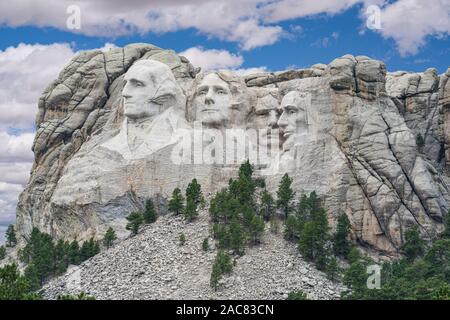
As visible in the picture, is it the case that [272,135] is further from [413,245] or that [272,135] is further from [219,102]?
[413,245]

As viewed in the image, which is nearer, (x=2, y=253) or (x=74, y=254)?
(x=74, y=254)

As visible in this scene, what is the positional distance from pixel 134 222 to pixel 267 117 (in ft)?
27.8

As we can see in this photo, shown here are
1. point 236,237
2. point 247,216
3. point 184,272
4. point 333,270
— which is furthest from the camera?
point 247,216

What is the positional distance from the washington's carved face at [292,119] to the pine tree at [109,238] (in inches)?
344

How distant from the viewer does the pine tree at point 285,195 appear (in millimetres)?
48812

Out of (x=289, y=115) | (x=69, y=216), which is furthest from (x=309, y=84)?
(x=69, y=216)

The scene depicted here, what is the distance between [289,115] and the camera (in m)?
51.5

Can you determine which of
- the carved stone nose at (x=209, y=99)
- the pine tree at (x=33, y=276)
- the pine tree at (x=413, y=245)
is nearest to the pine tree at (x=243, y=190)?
the carved stone nose at (x=209, y=99)

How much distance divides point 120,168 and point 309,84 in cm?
930

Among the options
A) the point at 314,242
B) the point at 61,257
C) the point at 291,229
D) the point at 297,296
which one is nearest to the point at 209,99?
the point at 291,229

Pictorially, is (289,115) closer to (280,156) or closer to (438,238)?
(280,156)

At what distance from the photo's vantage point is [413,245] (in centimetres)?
4784

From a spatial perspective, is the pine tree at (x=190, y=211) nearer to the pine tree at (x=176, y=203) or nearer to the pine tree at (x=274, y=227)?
the pine tree at (x=176, y=203)
